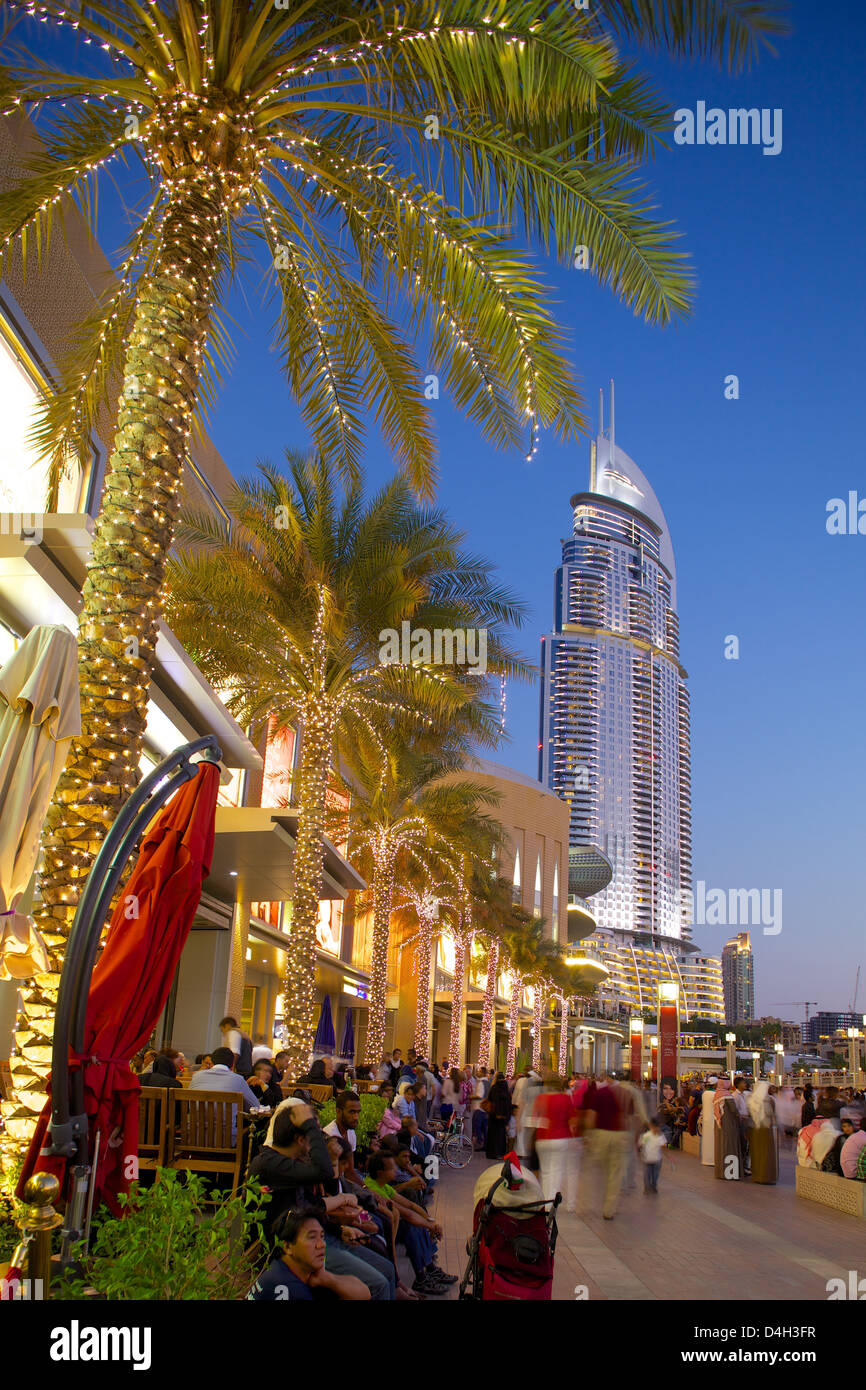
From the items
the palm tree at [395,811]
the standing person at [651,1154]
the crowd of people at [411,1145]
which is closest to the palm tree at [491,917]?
the palm tree at [395,811]

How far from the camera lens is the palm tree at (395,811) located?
2555cm

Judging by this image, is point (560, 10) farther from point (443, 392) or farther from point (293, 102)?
point (443, 392)

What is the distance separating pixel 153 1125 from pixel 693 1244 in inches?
208

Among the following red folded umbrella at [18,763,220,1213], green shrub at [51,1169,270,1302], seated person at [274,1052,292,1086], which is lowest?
seated person at [274,1052,292,1086]

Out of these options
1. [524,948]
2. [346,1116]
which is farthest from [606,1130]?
[524,948]

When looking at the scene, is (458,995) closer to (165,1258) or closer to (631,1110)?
(631,1110)

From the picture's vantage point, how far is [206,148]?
25.2 feet

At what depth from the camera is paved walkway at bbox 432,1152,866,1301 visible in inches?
316

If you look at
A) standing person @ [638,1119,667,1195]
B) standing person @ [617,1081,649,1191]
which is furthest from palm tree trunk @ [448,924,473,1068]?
standing person @ [617,1081,649,1191]

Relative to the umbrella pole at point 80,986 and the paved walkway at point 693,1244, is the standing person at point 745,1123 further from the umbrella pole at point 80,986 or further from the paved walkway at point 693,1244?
the umbrella pole at point 80,986

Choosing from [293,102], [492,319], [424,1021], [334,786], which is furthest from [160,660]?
[424,1021]

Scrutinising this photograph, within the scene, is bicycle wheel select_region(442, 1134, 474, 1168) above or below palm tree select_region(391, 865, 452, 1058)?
below

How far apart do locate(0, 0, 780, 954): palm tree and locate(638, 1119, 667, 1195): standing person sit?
10.4 meters

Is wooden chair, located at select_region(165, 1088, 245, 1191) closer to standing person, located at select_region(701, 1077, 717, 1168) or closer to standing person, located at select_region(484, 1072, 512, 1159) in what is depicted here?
standing person, located at select_region(484, 1072, 512, 1159)
